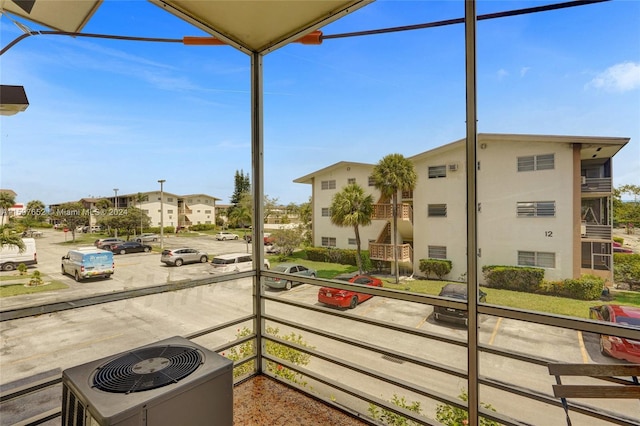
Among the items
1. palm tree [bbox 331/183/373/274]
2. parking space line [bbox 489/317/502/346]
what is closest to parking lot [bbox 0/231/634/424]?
parking space line [bbox 489/317/502/346]

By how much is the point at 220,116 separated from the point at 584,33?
2.60m

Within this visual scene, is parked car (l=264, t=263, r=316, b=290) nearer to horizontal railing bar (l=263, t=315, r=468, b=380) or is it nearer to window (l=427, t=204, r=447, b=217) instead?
horizontal railing bar (l=263, t=315, r=468, b=380)

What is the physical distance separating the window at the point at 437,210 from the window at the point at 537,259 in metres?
0.62

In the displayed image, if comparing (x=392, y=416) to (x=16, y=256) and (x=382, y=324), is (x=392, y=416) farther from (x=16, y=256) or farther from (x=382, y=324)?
(x=16, y=256)

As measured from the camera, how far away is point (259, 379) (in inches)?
83.2

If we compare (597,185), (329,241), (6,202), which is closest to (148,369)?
(6,202)

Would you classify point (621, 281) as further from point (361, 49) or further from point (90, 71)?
point (90, 71)

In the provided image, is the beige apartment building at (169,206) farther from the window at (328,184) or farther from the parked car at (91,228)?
the window at (328,184)

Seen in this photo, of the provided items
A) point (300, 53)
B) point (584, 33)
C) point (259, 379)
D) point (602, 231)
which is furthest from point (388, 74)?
point (259, 379)

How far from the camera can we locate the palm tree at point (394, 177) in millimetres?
2787

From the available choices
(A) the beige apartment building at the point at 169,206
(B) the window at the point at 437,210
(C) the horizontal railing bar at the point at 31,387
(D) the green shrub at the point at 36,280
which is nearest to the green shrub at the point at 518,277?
(B) the window at the point at 437,210

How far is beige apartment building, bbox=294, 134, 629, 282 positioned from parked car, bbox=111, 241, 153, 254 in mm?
1842

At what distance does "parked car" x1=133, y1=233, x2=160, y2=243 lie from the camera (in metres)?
1.80

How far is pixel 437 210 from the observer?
2541 mm
